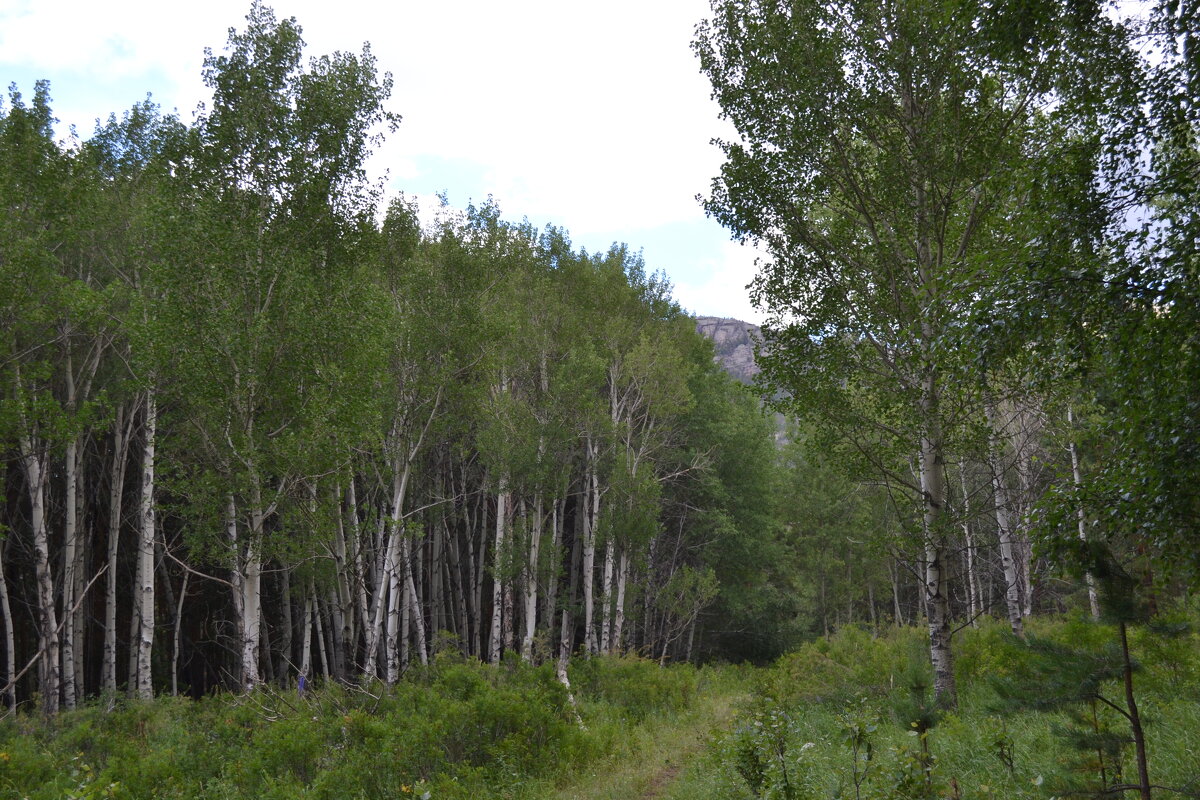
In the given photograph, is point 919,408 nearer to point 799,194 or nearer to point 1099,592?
point 799,194

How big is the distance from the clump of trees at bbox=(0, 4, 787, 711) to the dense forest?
88 millimetres

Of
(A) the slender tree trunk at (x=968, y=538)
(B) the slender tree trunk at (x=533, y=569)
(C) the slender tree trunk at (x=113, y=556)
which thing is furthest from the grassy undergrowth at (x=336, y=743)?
(A) the slender tree trunk at (x=968, y=538)

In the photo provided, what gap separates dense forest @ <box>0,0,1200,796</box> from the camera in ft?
15.8

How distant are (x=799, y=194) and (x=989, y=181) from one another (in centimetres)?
351

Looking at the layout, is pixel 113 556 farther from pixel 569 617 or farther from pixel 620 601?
pixel 620 601

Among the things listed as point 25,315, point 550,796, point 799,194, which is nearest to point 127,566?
point 25,315

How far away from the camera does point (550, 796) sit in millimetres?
8922

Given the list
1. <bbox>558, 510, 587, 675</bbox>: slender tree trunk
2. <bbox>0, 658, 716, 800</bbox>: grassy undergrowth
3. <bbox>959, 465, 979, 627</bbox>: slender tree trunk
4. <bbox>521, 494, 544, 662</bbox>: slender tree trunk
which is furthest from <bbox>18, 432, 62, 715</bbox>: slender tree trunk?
<bbox>959, 465, 979, 627</bbox>: slender tree trunk

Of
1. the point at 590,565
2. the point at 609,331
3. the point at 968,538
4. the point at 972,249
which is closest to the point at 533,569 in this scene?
the point at 590,565

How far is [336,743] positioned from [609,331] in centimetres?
1547

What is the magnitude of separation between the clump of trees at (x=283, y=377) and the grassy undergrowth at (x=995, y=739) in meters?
7.75

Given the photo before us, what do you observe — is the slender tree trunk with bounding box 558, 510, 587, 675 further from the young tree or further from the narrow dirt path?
the young tree

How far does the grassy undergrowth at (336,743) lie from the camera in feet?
28.1

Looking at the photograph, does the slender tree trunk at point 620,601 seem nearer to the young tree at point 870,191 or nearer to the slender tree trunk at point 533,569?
the slender tree trunk at point 533,569
